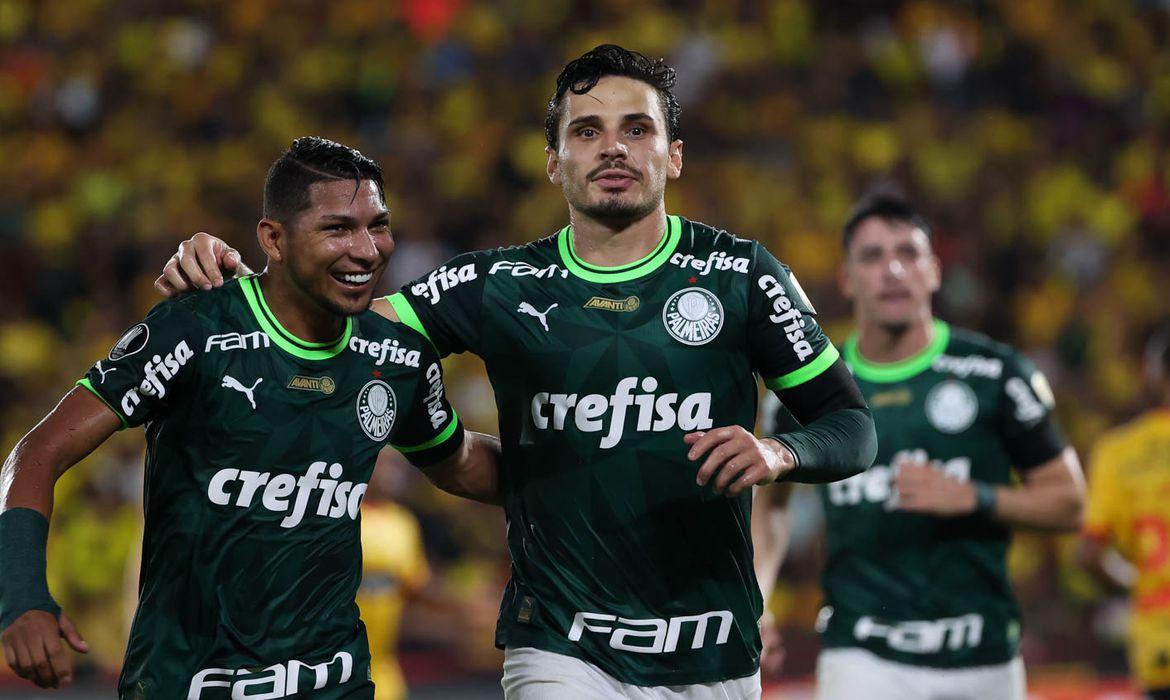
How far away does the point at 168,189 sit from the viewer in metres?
14.1

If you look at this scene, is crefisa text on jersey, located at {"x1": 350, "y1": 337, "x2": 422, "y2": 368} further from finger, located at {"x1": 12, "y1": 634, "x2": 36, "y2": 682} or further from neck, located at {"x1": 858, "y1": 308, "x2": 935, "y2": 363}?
neck, located at {"x1": 858, "y1": 308, "x2": 935, "y2": 363}

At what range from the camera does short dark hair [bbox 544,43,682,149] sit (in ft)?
15.0

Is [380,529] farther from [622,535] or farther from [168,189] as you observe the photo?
[168,189]

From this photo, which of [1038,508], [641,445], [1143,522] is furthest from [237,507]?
[1143,522]

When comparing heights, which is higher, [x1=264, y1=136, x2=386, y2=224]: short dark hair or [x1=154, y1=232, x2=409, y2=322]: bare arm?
[x1=264, y1=136, x2=386, y2=224]: short dark hair

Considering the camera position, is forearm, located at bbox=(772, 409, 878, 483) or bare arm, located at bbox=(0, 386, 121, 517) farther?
forearm, located at bbox=(772, 409, 878, 483)

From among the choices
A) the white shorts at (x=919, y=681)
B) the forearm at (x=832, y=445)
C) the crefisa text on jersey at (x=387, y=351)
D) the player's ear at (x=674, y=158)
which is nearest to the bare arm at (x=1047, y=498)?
the white shorts at (x=919, y=681)

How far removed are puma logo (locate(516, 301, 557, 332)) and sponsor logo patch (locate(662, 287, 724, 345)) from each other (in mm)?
345

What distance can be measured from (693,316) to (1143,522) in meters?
3.26

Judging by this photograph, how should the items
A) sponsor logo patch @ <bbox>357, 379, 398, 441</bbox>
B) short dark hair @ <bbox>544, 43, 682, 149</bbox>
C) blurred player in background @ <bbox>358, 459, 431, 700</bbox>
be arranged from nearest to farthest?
sponsor logo patch @ <bbox>357, 379, 398, 441</bbox>
short dark hair @ <bbox>544, 43, 682, 149</bbox>
blurred player in background @ <bbox>358, 459, 431, 700</bbox>

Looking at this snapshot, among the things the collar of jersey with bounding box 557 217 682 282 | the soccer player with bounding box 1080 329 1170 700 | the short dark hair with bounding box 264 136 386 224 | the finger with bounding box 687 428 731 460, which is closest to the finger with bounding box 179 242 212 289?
the short dark hair with bounding box 264 136 386 224

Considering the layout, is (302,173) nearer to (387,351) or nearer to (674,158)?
(387,351)

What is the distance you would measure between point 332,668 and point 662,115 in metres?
1.88

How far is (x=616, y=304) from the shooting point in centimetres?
448
